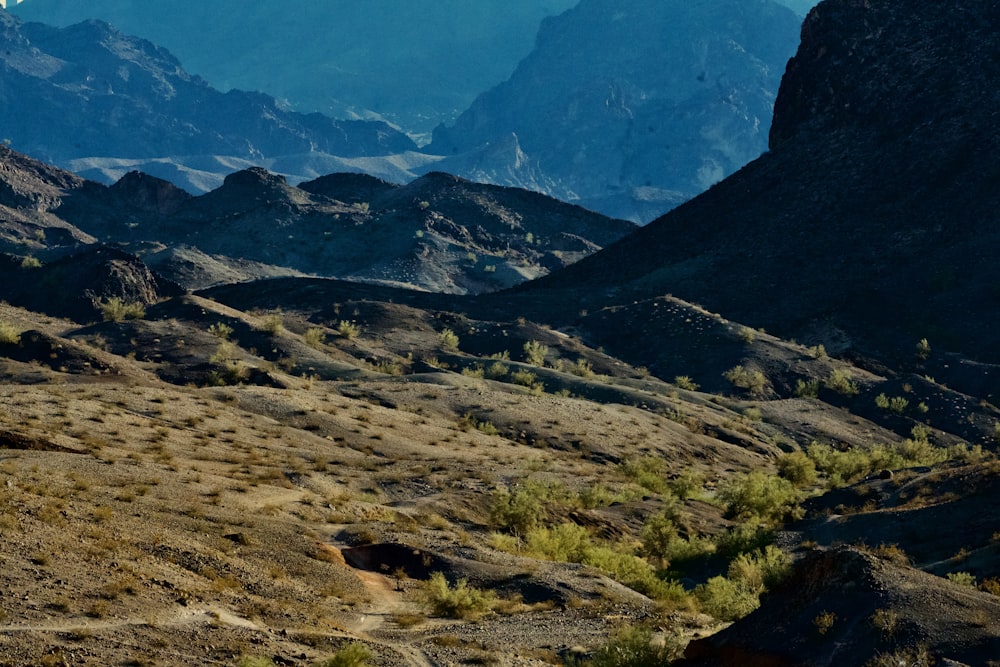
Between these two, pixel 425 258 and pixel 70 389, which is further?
pixel 425 258

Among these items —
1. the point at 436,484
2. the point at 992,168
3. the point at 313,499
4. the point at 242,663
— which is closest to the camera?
the point at 242,663

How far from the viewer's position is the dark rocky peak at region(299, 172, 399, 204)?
169250 millimetres

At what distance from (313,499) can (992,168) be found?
76216mm

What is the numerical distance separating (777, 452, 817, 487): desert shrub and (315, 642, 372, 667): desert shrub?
3227cm

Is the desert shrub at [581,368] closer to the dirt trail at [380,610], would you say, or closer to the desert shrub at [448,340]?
the desert shrub at [448,340]

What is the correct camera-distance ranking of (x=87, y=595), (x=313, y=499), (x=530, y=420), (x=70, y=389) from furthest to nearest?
1. (x=530, y=420)
2. (x=70, y=389)
3. (x=313, y=499)
4. (x=87, y=595)

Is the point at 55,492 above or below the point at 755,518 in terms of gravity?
below

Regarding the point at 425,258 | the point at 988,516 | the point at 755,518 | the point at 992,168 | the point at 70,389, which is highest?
the point at 992,168

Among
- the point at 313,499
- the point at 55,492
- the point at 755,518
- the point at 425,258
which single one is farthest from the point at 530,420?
the point at 425,258

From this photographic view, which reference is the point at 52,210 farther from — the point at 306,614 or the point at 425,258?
the point at 306,614

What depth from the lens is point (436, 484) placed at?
100 feet

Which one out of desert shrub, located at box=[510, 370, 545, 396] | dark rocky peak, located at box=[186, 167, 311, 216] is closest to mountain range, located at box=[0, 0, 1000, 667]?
desert shrub, located at box=[510, 370, 545, 396]

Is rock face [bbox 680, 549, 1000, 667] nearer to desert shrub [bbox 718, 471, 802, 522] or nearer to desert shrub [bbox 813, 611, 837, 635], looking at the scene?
desert shrub [bbox 813, 611, 837, 635]

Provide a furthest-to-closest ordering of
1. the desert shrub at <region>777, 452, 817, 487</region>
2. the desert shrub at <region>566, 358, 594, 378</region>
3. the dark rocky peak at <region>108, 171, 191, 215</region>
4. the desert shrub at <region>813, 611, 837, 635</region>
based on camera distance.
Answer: the dark rocky peak at <region>108, 171, 191, 215</region>
the desert shrub at <region>566, 358, 594, 378</region>
the desert shrub at <region>777, 452, 817, 487</region>
the desert shrub at <region>813, 611, 837, 635</region>
